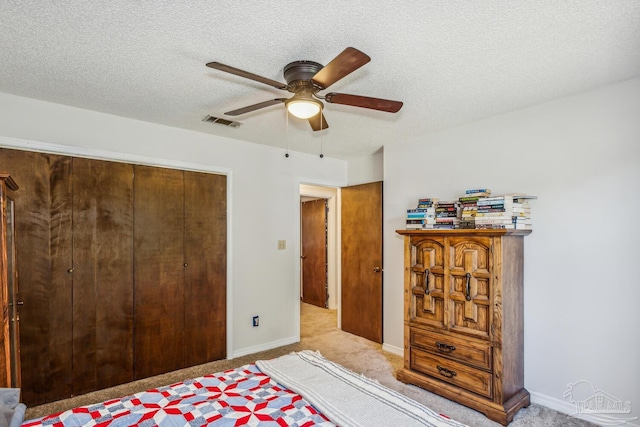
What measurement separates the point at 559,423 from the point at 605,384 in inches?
16.4

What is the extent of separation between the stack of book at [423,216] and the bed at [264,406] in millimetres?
1700

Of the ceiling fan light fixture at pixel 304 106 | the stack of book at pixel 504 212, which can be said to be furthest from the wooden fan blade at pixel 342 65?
the stack of book at pixel 504 212

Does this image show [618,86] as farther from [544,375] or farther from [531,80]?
[544,375]

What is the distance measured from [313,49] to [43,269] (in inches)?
104

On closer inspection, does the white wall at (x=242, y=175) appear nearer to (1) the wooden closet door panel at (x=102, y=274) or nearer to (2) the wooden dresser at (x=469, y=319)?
(1) the wooden closet door panel at (x=102, y=274)

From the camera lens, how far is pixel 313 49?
190cm

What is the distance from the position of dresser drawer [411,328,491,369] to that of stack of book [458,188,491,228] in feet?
3.06

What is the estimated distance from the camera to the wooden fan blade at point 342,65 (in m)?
1.52

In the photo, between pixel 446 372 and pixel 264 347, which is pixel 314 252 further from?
pixel 446 372

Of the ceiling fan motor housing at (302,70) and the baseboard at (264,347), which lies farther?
the baseboard at (264,347)

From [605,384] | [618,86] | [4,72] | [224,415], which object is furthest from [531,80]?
[4,72]

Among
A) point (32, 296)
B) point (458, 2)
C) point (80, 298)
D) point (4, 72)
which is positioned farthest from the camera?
point (80, 298)

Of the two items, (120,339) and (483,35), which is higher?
(483,35)

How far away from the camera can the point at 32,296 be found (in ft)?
8.55
